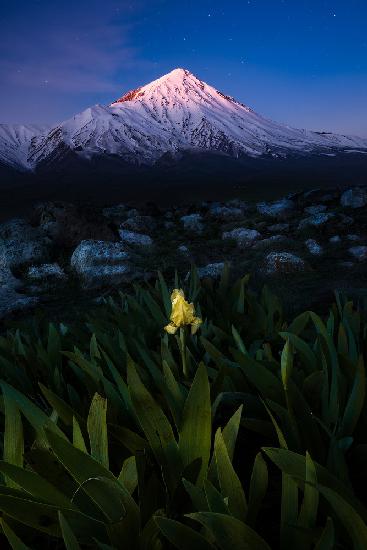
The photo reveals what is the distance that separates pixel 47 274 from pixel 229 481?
437 inches

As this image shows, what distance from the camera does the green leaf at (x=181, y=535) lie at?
1021 millimetres

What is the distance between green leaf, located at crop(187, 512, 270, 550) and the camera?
3.20 ft

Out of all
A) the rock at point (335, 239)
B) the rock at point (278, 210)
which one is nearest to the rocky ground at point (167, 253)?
the rock at point (335, 239)

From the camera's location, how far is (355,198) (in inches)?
768

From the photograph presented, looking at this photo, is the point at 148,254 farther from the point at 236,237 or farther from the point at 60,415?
the point at 60,415

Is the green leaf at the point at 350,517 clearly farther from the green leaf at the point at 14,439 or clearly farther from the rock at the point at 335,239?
the rock at the point at 335,239

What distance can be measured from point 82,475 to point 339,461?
2.46 feet

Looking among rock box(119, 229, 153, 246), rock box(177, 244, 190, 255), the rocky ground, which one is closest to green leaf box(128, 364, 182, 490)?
the rocky ground

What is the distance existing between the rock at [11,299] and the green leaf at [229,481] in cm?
737

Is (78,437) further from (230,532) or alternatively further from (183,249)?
(183,249)

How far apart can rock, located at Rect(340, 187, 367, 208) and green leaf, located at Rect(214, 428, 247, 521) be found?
19.3 meters

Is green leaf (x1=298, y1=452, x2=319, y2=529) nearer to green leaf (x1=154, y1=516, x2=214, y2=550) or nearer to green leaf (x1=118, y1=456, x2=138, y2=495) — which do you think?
green leaf (x1=154, y1=516, x2=214, y2=550)

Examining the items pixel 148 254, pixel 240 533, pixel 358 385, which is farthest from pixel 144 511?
pixel 148 254

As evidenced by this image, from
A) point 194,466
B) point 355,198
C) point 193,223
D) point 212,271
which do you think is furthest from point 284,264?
point 355,198
